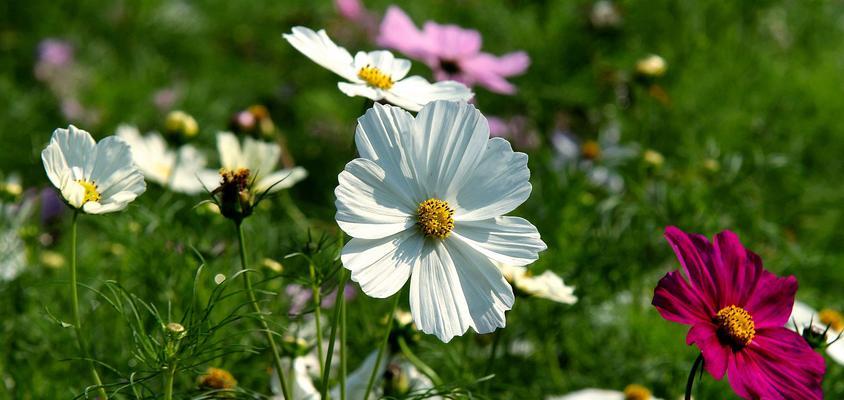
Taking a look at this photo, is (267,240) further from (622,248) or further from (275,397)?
(622,248)

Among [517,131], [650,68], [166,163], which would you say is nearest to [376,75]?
[166,163]

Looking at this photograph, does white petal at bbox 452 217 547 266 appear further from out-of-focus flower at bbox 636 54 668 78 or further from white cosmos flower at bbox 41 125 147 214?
out-of-focus flower at bbox 636 54 668 78

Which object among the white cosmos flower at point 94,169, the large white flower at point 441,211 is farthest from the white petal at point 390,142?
the white cosmos flower at point 94,169

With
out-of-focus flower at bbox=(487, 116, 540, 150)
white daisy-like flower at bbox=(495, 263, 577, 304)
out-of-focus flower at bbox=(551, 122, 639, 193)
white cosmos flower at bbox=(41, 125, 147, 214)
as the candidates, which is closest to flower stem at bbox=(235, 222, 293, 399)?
white cosmos flower at bbox=(41, 125, 147, 214)

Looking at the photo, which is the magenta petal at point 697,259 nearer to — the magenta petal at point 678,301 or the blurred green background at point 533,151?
the magenta petal at point 678,301

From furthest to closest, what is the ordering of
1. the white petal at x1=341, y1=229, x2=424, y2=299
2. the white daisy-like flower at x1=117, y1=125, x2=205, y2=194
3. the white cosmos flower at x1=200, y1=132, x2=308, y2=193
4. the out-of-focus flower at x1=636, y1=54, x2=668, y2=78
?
the out-of-focus flower at x1=636, y1=54, x2=668, y2=78 < the white daisy-like flower at x1=117, y1=125, x2=205, y2=194 < the white cosmos flower at x1=200, y1=132, x2=308, y2=193 < the white petal at x1=341, y1=229, x2=424, y2=299

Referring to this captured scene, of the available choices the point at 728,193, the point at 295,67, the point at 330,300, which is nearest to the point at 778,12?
the point at 728,193
